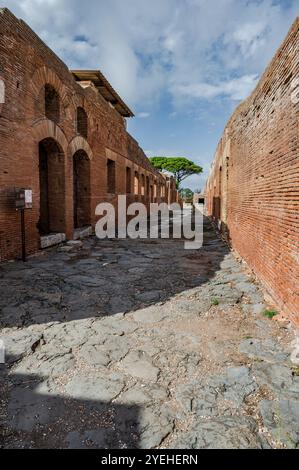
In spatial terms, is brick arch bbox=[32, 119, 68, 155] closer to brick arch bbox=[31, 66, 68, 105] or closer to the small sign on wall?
brick arch bbox=[31, 66, 68, 105]

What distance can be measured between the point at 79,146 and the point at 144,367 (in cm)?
830

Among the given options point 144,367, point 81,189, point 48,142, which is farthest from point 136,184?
point 144,367

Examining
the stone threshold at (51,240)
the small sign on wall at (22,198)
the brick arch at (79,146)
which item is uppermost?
the brick arch at (79,146)

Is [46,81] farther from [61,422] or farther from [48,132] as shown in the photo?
[61,422]

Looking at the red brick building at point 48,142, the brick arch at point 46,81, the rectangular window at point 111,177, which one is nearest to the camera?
the red brick building at point 48,142

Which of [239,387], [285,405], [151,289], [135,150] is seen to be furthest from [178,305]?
[135,150]

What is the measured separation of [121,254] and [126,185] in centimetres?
869

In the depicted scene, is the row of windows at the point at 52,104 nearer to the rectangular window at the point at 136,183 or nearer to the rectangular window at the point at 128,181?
the rectangular window at the point at 128,181

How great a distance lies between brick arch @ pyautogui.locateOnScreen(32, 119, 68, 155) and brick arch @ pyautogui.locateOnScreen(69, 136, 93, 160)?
16.6 inches

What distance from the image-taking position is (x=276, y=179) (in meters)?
4.10

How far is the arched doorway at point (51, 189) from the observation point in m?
8.35

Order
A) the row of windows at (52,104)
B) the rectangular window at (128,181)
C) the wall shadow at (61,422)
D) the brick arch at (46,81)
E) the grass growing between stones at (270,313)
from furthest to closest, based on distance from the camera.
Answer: the rectangular window at (128,181) → the row of windows at (52,104) → the brick arch at (46,81) → the grass growing between stones at (270,313) → the wall shadow at (61,422)

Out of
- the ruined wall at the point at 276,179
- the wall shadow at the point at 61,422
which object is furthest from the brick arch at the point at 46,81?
the wall shadow at the point at 61,422
